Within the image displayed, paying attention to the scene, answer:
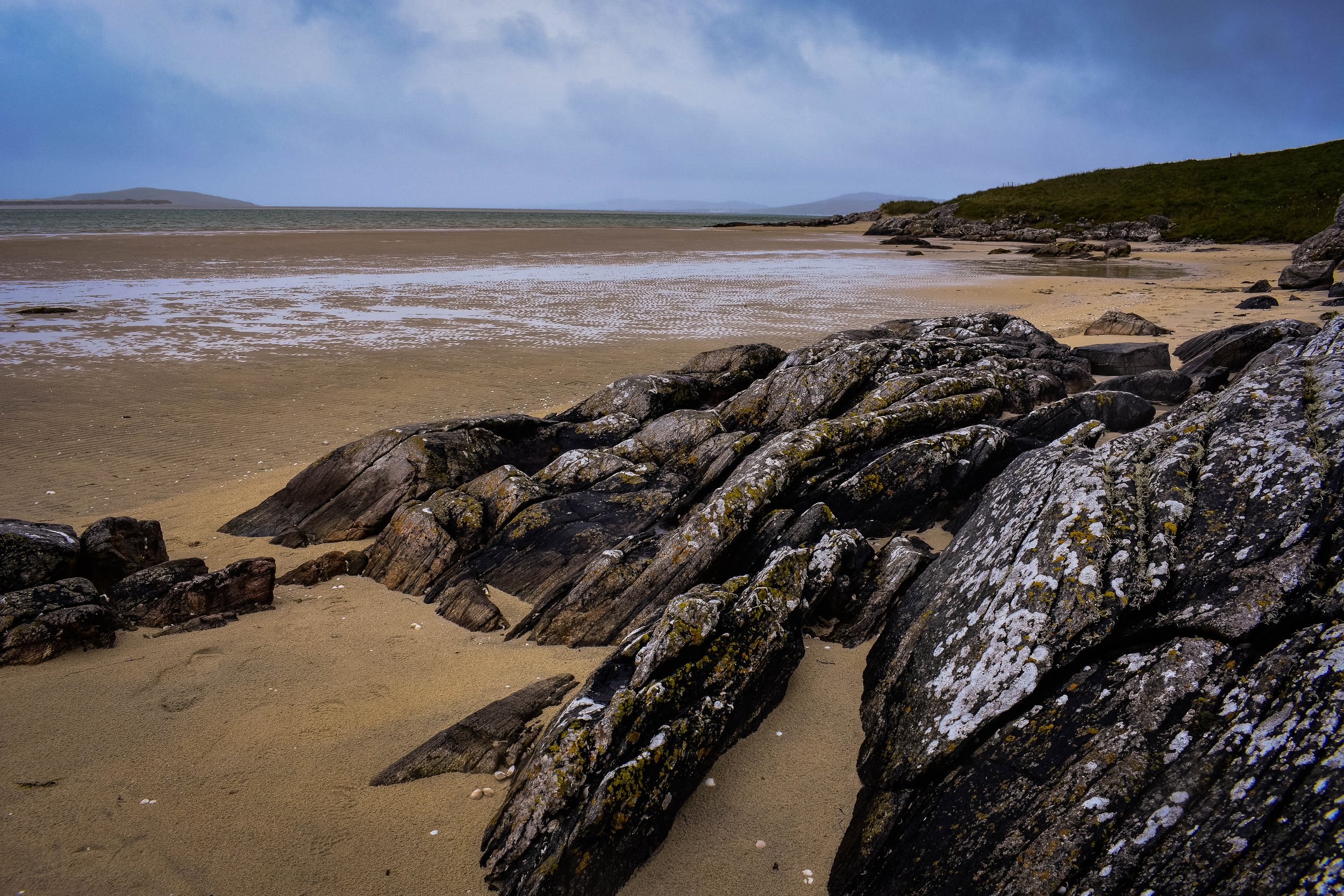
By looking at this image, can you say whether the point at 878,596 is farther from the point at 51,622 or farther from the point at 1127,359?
the point at 1127,359

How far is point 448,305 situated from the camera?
2672 cm

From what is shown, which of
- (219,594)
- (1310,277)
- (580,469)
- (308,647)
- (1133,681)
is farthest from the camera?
(1310,277)

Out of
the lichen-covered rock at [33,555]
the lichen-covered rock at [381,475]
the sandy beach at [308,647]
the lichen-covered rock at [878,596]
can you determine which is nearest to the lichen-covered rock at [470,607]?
the sandy beach at [308,647]

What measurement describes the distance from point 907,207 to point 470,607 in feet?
333

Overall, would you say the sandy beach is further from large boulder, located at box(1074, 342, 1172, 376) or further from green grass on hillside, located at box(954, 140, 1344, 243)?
green grass on hillside, located at box(954, 140, 1344, 243)

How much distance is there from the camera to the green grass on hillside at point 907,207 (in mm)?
94875

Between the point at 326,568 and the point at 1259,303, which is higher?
the point at 1259,303

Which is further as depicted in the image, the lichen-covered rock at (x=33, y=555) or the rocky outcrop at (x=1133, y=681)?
the lichen-covered rock at (x=33, y=555)

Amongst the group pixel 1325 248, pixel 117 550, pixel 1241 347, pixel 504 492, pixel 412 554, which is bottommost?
pixel 412 554

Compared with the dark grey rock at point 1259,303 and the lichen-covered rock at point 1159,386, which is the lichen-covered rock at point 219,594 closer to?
the lichen-covered rock at point 1159,386

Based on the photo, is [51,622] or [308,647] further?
[308,647]

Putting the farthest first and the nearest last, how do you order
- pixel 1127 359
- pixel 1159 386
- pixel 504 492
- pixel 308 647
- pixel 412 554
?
pixel 1127 359, pixel 1159 386, pixel 504 492, pixel 412 554, pixel 308 647

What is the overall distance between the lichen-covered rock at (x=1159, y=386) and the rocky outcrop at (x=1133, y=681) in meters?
5.48

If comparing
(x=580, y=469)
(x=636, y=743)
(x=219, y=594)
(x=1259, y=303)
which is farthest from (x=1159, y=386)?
(x=219, y=594)
